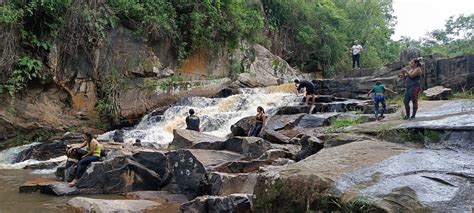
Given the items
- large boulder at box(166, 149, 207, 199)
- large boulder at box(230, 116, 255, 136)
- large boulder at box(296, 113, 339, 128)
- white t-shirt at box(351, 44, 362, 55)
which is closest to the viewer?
large boulder at box(166, 149, 207, 199)

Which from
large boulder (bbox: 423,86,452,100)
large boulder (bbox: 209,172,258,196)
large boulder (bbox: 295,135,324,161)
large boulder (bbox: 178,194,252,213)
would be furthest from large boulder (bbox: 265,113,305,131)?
large boulder (bbox: 178,194,252,213)

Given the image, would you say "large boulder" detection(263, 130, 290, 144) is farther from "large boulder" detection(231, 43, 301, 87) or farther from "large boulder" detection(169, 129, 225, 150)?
"large boulder" detection(231, 43, 301, 87)

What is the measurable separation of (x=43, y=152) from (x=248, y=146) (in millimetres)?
7467

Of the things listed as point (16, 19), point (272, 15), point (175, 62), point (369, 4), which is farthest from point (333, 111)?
point (369, 4)

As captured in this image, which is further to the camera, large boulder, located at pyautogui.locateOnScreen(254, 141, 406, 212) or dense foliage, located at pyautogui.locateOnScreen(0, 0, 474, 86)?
dense foliage, located at pyautogui.locateOnScreen(0, 0, 474, 86)

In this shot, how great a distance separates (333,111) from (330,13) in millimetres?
16176

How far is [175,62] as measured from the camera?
21.4 metres

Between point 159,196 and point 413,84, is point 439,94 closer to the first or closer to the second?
point 413,84

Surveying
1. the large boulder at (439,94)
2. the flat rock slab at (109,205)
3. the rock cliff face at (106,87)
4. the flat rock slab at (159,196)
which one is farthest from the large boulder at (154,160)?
the large boulder at (439,94)

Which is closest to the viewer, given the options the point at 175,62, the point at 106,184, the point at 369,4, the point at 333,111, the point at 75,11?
the point at 106,184

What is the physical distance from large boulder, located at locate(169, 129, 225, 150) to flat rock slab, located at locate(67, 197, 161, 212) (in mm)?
3185

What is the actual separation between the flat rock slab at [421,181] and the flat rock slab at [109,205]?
3.69 metres

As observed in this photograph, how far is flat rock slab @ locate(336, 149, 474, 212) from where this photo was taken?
4480mm

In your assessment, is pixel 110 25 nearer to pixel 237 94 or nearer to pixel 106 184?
pixel 237 94
